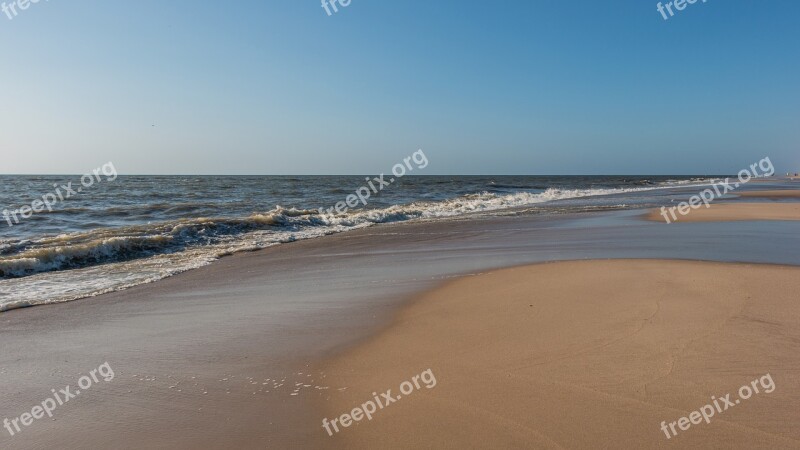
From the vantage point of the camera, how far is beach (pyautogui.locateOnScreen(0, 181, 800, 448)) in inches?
120

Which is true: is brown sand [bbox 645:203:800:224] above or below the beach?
below

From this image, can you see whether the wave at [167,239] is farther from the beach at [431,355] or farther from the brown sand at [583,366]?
the brown sand at [583,366]

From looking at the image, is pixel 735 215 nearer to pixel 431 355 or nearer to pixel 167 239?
pixel 431 355

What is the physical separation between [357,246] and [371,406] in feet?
27.9

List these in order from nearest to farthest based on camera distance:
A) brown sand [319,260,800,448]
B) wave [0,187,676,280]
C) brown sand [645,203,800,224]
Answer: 1. brown sand [319,260,800,448]
2. wave [0,187,676,280]
3. brown sand [645,203,800,224]

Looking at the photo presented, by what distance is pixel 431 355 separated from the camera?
421cm

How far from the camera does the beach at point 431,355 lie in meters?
3.06

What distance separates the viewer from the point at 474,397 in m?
3.40

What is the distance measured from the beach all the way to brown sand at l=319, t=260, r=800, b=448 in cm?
2

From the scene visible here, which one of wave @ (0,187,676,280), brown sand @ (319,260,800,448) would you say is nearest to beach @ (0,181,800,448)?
brown sand @ (319,260,800,448)

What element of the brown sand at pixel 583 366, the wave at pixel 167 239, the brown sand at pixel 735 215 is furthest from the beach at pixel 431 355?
the brown sand at pixel 735 215

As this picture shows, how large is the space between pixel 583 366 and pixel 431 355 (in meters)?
1.25

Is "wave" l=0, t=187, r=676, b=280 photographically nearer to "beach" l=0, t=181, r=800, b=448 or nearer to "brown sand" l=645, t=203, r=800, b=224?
"beach" l=0, t=181, r=800, b=448

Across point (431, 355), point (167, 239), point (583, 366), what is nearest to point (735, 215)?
point (583, 366)
